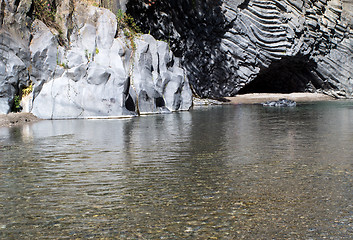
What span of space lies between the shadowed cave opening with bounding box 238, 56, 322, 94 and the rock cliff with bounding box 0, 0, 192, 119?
14.7m

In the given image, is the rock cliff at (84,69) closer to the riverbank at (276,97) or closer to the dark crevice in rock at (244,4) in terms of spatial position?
the riverbank at (276,97)

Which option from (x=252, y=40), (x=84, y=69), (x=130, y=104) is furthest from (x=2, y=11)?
(x=252, y=40)

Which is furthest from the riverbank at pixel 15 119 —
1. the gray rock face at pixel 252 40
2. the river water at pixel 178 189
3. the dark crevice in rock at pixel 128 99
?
the gray rock face at pixel 252 40

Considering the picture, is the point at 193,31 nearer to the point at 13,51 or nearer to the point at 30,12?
the point at 30,12

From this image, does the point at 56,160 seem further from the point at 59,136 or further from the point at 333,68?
the point at 333,68

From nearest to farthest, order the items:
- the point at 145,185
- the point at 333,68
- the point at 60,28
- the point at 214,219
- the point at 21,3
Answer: the point at 214,219, the point at 145,185, the point at 21,3, the point at 60,28, the point at 333,68

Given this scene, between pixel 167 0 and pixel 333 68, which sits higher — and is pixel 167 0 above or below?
above

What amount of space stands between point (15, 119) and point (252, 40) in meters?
21.5

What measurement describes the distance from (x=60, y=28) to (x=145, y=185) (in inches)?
677

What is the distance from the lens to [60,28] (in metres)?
21.0

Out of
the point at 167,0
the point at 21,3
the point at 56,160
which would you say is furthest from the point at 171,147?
the point at 167,0

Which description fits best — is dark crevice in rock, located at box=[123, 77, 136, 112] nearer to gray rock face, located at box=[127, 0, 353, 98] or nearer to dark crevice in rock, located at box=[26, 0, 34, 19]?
dark crevice in rock, located at box=[26, 0, 34, 19]

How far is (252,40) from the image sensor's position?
1271 inches

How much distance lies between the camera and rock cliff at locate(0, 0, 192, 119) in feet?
59.5
